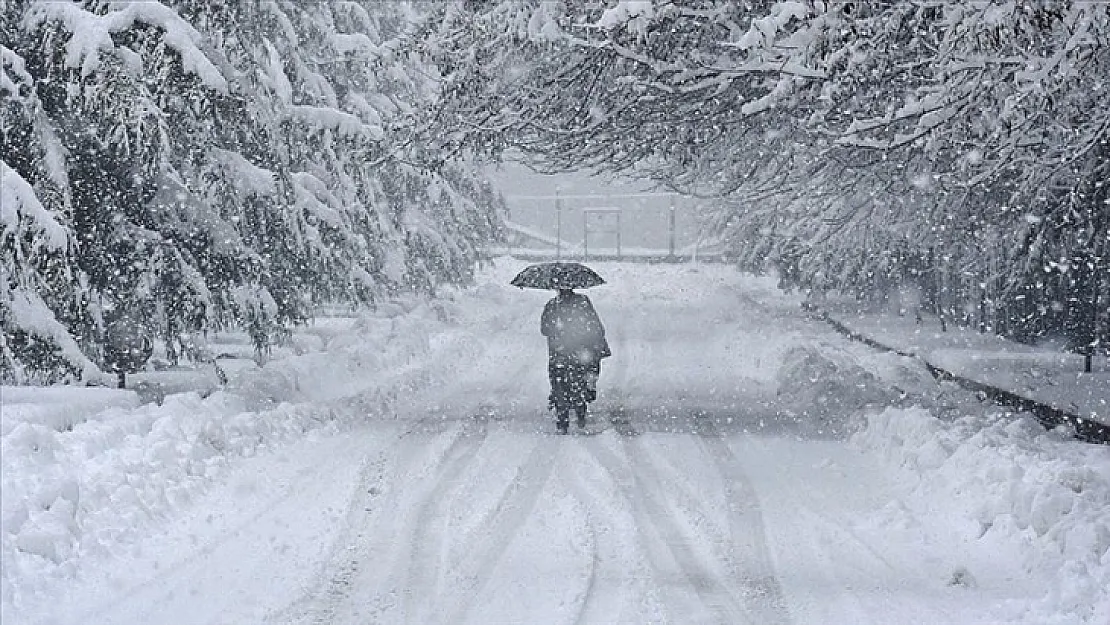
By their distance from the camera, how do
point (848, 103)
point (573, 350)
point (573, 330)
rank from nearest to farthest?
point (848, 103) → point (573, 350) → point (573, 330)

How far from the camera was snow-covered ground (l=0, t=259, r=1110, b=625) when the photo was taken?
6609 millimetres

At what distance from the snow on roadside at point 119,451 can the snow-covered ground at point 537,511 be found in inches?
1.0

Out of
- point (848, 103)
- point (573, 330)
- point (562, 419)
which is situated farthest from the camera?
point (573, 330)

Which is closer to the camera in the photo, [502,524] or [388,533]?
[388,533]

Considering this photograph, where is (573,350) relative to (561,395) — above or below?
above

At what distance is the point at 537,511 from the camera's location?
29.1ft

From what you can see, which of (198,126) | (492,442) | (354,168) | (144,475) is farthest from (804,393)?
(144,475)

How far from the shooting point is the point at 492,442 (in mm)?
11953

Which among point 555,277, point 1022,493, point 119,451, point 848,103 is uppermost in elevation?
point 848,103

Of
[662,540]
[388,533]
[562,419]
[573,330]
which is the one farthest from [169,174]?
[662,540]

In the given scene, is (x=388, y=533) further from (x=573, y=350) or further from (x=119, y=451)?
(x=573, y=350)

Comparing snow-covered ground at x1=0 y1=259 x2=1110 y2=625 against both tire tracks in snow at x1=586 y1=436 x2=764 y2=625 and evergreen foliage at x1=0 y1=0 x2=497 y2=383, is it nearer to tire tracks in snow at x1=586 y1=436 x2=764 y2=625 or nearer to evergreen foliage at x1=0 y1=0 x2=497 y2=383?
tire tracks in snow at x1=586 y1=436 x2=764 y2=625

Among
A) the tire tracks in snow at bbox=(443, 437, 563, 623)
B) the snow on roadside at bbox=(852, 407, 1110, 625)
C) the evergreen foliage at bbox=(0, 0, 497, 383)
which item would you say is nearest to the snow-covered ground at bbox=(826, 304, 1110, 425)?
the snow on roadside at bbox=(852, 407, 1110, 625)

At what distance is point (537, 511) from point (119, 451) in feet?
10.7
